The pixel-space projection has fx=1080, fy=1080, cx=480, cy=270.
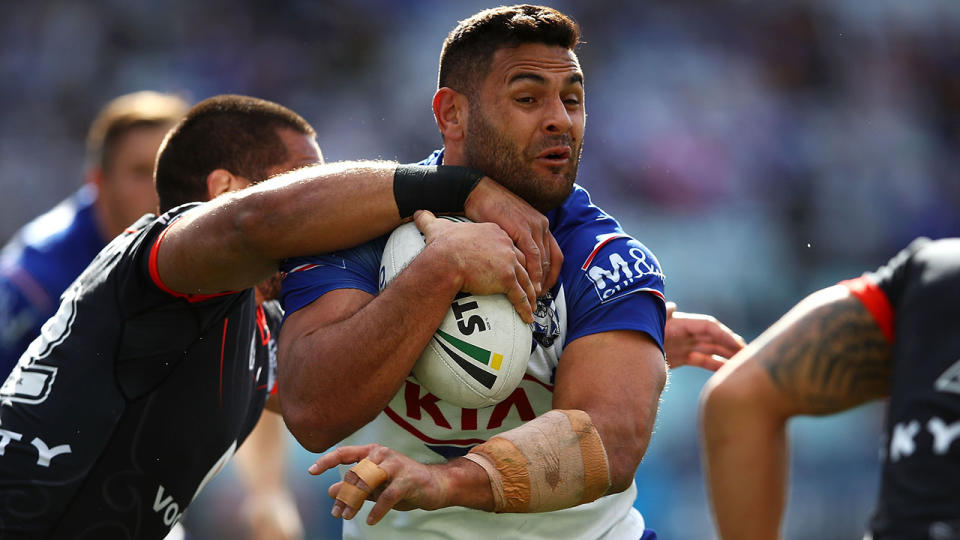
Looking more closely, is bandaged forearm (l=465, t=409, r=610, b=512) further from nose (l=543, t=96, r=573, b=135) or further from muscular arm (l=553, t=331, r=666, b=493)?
nose (l=543, t=96, r=573, b=135)

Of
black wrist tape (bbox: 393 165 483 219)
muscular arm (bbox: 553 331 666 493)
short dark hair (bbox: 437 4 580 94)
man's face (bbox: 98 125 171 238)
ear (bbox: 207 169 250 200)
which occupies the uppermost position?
short dark hair (bbox: 437 4 580 94)

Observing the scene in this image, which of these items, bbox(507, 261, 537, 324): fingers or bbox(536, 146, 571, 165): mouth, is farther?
bbox(536, 146, 571, 165): mouth

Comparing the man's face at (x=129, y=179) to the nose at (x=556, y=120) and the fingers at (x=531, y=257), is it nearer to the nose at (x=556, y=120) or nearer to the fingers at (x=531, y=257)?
the nose at (x=556, y=120)

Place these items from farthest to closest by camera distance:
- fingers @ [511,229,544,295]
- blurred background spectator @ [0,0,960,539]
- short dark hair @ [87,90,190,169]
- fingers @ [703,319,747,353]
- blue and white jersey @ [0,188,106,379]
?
1. blurred background spectator @ [0,0,960,539]
2. short dark hair @ [87,90,190,169]
3. blue and white jersey @ [0,188,106,379]
4. fingers @ [703,319,747,353]
5. fingers @ [511,229,544,295]

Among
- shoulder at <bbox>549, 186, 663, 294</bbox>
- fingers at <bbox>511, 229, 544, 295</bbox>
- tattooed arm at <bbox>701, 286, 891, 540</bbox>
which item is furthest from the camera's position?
shoulder at <bbox>549, 186, 663, 294</bbox>

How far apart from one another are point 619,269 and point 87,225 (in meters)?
4.70

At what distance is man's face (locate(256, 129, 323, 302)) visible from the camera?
4.65 meters

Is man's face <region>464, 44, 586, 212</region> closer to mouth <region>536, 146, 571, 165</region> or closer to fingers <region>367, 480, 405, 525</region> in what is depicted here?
mouth <region>536, 146, 571, 165</region>

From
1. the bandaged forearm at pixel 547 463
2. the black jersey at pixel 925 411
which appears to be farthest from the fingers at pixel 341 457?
the black jersey at pixel 925 411

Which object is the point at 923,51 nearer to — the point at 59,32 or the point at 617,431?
the point at 59,32

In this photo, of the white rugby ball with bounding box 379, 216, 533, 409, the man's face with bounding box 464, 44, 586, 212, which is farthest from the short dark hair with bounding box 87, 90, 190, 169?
the white rugby ball with bounding box 379, 216, 533, 409

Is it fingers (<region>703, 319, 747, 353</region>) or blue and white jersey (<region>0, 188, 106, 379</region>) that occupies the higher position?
fingers (<region>703, 319, 747, 353</region>)

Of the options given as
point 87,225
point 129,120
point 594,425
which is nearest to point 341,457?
point 594,425

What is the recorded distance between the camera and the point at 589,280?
3.72 m
